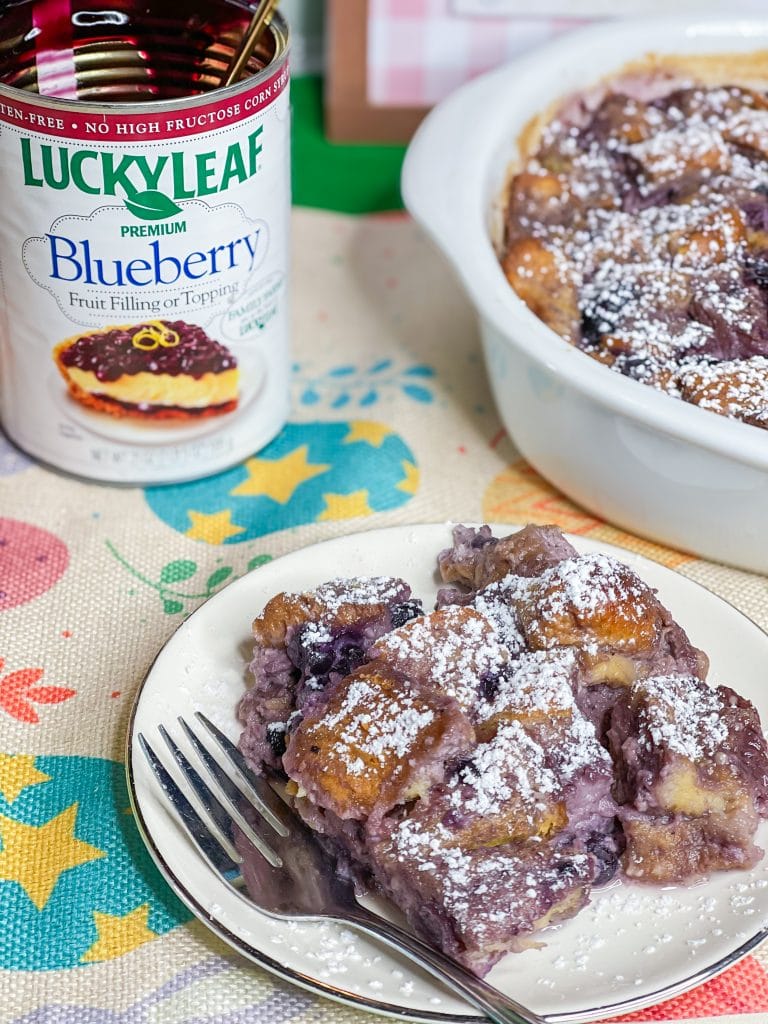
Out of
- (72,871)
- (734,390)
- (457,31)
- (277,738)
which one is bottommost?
(72,871)

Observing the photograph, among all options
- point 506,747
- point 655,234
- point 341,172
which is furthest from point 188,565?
point 341,172

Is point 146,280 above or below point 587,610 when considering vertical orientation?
above

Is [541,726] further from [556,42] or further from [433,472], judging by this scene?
[556,42]

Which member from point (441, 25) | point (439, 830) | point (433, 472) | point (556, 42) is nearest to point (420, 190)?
point (433, 472)

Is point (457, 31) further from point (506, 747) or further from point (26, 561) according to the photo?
point (506, 747)

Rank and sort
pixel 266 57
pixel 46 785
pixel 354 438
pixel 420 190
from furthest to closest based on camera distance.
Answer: pixel 354 438
pixel 420 190
pixel 266 57
pixel 46 785

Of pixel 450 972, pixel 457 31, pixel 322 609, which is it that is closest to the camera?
pixel 450 972
